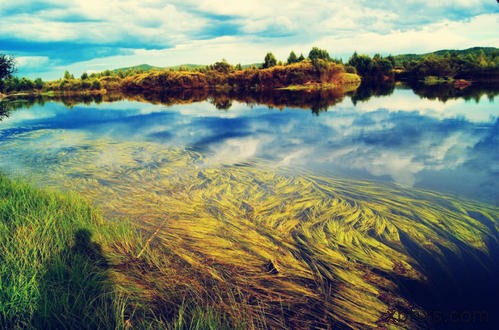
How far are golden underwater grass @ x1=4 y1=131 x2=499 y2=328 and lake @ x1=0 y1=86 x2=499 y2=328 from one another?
0.8 inches

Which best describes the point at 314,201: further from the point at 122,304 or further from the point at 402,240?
the point at 122,304

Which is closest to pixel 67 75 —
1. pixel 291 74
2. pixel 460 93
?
pixel 291 74

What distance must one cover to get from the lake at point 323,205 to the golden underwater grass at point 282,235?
19 millimetres

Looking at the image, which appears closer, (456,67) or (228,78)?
(456,67)

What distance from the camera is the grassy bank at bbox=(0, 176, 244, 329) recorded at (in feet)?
6.98

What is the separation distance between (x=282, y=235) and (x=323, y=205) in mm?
1159

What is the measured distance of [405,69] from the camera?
52875 millimetres

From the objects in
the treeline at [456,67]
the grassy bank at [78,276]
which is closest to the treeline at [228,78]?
the treeline at [456,67]

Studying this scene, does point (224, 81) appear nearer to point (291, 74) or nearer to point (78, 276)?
point (291, 74)

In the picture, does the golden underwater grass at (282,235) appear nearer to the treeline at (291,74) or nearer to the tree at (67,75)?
the treeline at (291,74)

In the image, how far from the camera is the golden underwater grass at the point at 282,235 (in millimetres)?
2438

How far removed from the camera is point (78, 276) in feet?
8.52

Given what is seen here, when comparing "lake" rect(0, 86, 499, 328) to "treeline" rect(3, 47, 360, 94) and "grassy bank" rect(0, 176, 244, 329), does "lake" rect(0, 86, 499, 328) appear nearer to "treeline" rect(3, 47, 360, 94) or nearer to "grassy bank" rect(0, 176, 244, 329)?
"grassy bank" rect(0, 176, 244, 329)

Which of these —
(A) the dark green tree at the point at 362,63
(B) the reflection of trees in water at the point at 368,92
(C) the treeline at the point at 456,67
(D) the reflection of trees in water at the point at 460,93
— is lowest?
(D) the reflection of trees in water at the point at 460,93
